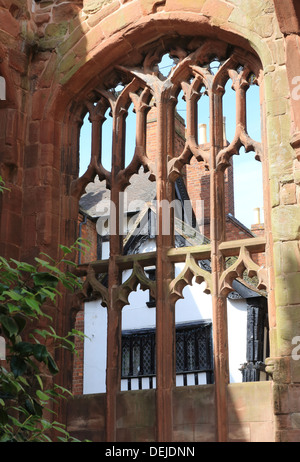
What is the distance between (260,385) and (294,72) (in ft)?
8.09

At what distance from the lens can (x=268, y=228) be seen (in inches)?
290

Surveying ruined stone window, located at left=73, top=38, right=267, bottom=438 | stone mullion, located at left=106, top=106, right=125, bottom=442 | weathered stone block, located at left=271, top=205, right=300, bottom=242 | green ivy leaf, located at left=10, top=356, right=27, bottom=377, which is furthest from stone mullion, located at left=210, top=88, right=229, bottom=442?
green ivy leaf, located at left=10, top=356, right=27, bottom=377

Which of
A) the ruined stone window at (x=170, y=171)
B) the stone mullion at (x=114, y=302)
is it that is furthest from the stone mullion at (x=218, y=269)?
the stone mullion at (x=114, y=302)

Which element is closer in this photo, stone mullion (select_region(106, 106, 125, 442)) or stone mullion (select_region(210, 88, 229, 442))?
stone mullion (select_region(210, 88, 229, 442))

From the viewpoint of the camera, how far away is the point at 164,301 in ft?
25.1

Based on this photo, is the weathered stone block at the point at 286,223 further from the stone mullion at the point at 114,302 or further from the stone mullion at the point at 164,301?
the stone mullion at the point at 114,302

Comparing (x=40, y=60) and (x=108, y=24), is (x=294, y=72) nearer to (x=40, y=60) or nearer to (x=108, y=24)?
(x=108, y=24)

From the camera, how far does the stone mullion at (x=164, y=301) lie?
730 cm

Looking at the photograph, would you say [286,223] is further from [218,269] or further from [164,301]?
[164,301]

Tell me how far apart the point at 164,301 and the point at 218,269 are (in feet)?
1.75

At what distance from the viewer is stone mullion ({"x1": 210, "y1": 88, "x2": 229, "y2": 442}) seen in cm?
715

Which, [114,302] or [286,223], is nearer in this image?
[286,223]

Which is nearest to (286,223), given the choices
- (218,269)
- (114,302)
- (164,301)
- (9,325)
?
(218,269)

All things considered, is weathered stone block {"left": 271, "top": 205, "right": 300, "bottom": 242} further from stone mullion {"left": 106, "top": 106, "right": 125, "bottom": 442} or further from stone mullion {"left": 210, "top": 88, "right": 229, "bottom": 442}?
stone mullion {"left": 106, "top": 106, "right": 125, "bottom": 442}
